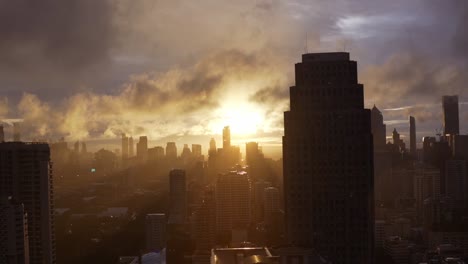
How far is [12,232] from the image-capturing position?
9914 millimetres

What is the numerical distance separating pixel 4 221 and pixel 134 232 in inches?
430

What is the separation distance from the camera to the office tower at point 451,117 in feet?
67.0

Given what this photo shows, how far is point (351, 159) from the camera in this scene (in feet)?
34.4

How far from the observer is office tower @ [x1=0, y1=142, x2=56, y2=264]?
39.6 feet

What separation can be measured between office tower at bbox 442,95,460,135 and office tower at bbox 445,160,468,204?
1.52 m

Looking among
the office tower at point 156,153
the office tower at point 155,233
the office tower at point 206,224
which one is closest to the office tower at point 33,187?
the office tower at point 206,224

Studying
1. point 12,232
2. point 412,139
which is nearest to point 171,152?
point 412,139

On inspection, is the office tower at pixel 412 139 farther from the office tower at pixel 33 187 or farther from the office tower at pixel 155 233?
the office tower at pixel 33 187

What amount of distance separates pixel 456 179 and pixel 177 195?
1083cm

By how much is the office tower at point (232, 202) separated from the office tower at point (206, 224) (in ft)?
0.59

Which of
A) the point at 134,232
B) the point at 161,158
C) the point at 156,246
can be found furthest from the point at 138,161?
the point at 156,246

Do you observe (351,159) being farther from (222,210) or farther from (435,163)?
(435,163)

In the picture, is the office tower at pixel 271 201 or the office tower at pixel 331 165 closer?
the office tower at pixel 331 165

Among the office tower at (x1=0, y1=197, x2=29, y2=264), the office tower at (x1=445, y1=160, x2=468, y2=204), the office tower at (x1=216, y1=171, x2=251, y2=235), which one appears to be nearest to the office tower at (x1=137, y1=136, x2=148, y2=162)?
the office tower at (x1=216, y1=171, x2=251, y2=235)
